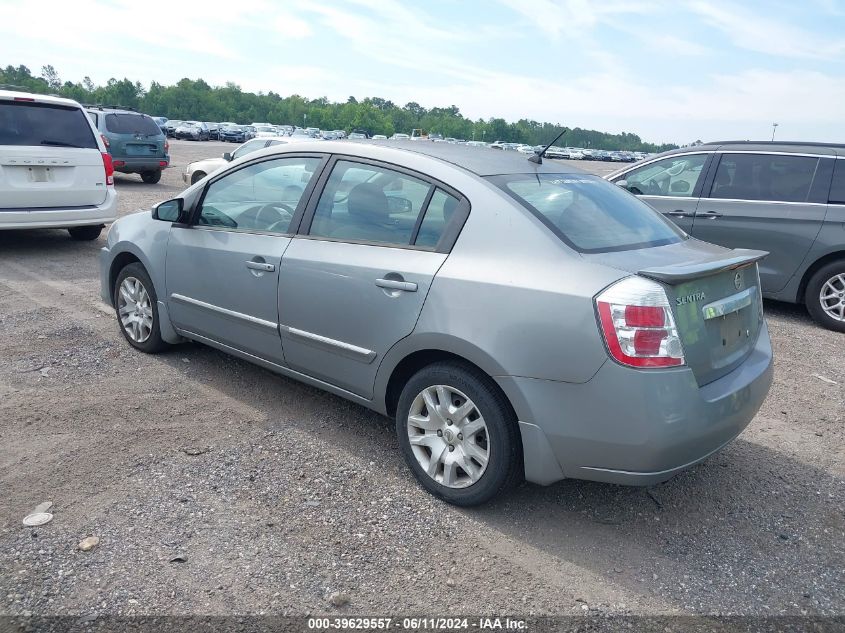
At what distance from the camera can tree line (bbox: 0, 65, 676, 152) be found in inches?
4628

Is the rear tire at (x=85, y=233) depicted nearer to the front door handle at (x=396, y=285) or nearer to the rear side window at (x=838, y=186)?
the front door handle at (x=396, y=285)

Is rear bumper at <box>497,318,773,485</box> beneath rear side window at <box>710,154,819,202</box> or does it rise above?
beneath

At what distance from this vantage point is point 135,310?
5.30m

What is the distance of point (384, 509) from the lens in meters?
3.37

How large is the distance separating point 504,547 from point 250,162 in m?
2.87

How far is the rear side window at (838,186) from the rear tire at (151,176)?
1520 centimetres

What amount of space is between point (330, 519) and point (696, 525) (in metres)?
1.76

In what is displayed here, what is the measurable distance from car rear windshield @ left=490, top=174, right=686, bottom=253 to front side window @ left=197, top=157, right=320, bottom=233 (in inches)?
51.7

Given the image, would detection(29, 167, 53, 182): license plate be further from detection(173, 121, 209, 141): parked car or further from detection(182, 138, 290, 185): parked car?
detection(173, 121, 209, 141): parked car

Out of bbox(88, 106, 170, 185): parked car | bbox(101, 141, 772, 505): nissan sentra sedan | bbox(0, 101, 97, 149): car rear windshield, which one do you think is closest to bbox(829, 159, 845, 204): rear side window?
bbox(101, 141, 772, 505): nissan sentra sedan

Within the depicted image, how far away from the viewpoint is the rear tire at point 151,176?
692 inches

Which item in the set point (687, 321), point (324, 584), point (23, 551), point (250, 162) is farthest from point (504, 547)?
point (250, 162)

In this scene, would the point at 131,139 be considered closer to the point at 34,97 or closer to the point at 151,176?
the point at 151,176

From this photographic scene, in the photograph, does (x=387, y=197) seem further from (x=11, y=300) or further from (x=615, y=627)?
(x=11, y=300)
